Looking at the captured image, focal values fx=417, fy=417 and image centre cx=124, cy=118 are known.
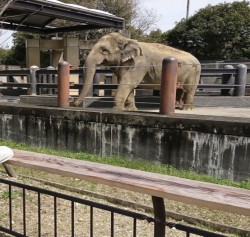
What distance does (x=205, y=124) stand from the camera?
5.68 metres

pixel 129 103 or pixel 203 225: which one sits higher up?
pixel 129 103

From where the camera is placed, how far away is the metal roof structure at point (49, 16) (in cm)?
1265

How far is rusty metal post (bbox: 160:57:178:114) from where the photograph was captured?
5.98m

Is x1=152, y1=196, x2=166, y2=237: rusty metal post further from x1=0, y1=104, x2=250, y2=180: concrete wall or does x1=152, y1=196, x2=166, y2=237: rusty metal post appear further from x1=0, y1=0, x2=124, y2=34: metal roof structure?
x1=0, y1=0, x2=124, y2=34: metal roof structure

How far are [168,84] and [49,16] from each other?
9.58 m

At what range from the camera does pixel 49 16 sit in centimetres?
1450

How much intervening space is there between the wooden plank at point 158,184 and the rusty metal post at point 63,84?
13.4 feet

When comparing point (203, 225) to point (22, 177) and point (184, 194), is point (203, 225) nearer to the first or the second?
point (184, 194)

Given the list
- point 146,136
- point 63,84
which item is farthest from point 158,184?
point 63,84

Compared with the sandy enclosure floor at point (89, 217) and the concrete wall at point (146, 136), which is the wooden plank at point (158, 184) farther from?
the concrete wall at point (146, 136)

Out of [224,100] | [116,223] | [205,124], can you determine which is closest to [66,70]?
[205,124]

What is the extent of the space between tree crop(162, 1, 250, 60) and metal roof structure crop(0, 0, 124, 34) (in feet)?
54.2

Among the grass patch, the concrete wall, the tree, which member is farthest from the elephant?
the tree

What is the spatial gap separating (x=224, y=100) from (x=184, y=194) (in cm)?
785
